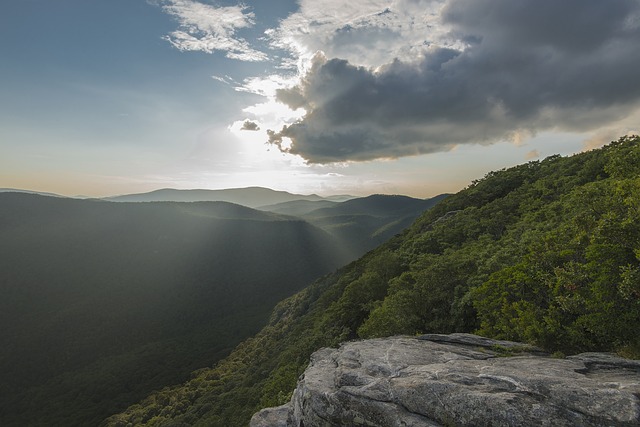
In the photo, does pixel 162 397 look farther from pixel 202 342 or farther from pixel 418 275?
pixel 418 275

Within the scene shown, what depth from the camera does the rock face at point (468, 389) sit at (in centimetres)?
939

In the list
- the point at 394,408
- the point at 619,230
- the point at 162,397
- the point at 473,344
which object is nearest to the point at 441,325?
the point at 473,344

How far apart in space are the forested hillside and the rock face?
2899mm

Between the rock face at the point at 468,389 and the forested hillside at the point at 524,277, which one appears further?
the forested hillside at the point at 524,277

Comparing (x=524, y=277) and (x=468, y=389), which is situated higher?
(x=524, y=277)

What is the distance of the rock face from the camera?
9.39m

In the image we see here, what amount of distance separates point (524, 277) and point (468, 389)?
1415 cm

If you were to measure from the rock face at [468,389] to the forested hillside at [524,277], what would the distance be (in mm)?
2899

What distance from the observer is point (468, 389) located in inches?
440

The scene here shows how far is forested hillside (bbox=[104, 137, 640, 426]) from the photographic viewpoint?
629 inches

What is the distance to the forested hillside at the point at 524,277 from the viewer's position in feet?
52.4

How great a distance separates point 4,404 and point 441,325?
8216 inches

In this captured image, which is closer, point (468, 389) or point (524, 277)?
point (468, 389)

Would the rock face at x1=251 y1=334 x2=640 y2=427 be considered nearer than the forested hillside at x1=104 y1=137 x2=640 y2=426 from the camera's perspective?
Yes
